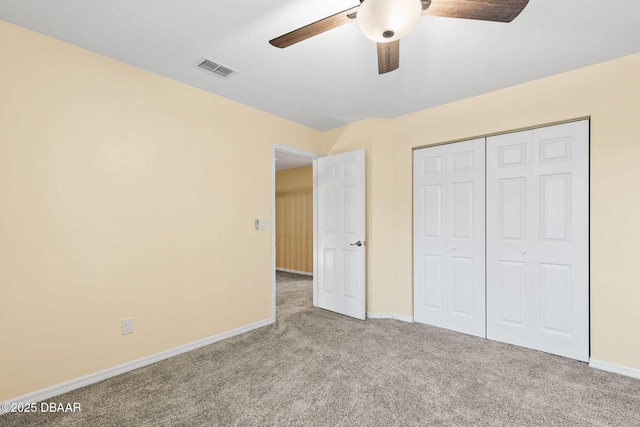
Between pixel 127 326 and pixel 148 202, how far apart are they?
1034 mm

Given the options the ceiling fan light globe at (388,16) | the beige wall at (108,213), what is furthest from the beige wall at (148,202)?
the ceiling fan light globe at (388,16)

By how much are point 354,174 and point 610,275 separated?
2.53 meters

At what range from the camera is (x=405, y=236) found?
3551mm

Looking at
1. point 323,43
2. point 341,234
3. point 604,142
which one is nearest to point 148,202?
point 323,43

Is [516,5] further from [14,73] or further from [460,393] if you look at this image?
[14,73]

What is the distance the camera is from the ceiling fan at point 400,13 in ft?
3.79

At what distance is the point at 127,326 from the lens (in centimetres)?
236

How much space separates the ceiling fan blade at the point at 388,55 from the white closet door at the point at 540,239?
1816 millimetres

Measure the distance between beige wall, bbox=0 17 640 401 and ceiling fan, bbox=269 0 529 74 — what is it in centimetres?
172

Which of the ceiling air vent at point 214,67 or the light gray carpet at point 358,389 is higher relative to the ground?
the ceiling air vent at point 214,67

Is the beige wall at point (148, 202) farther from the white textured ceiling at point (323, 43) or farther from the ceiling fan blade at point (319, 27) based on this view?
the ceiling fan blade at point (319, 27)

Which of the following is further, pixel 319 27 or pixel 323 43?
pixel 323 43

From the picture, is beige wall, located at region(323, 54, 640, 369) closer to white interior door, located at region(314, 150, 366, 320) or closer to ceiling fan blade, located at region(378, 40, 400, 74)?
white interior door, located at region(314, 150, 366, 320)

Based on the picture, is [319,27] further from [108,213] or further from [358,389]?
[358,389]
